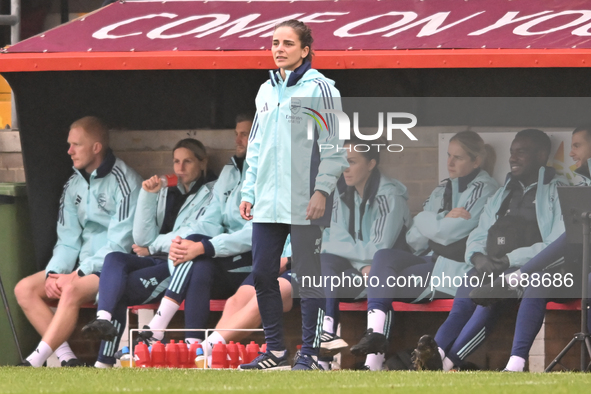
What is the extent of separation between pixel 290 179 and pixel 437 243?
1.49m

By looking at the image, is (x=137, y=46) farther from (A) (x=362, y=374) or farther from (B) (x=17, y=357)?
(A) (x=362, y=374)

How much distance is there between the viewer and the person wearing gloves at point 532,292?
5.90 m

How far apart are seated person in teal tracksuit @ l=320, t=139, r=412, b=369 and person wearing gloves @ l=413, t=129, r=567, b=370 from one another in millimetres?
497

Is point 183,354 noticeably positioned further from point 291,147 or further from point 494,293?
point 494,293

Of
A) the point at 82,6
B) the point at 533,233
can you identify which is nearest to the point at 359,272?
the point at 533,233

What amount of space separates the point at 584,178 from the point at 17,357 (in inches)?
148

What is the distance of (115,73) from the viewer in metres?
7.31

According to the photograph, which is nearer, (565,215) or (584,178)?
(565,215)

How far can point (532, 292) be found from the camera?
5.95 metres

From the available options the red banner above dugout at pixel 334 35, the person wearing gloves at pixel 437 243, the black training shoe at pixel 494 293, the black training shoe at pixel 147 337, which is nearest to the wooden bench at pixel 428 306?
the person wearing gloves at pixel 437 243

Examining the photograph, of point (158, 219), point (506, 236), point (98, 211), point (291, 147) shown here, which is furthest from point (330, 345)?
point (98, 211)

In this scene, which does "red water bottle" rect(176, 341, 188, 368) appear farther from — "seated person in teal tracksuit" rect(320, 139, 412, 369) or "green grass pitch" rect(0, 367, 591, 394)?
"seated person in teal tracksuit" rect(320, 139, 412, 369)

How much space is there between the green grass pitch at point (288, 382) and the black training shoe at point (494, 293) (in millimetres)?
984

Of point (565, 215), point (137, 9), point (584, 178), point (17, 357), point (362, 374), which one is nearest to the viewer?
point (362, 374)
